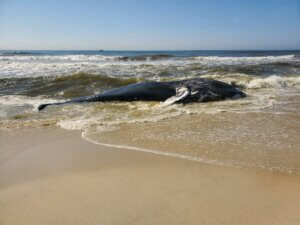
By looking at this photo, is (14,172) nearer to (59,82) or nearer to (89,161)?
(89,161)

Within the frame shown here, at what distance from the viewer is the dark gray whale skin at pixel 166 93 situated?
7582 mm

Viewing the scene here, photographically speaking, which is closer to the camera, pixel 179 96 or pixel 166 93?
pixel 179 96

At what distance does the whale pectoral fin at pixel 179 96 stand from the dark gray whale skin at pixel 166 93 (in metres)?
0.03

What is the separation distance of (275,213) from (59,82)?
10708 millimetres

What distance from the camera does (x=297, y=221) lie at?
226cm

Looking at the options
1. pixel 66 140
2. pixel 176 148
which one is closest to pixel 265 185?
pixel 176 148

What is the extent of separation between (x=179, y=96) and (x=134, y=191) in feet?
15.8

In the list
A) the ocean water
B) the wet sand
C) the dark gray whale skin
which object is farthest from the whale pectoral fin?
the wet sand

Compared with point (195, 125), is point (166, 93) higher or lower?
higher

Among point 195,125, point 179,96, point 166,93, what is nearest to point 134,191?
point 195,125

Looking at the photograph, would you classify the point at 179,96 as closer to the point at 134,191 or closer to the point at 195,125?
the point at 195,125

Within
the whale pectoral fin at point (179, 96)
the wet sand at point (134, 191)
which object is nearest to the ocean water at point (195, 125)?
the whale pectoral fin at point (179, 96)

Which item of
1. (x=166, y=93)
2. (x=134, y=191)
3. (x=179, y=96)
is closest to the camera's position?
(x=134, y=191)

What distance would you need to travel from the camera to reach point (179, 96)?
7.41m
